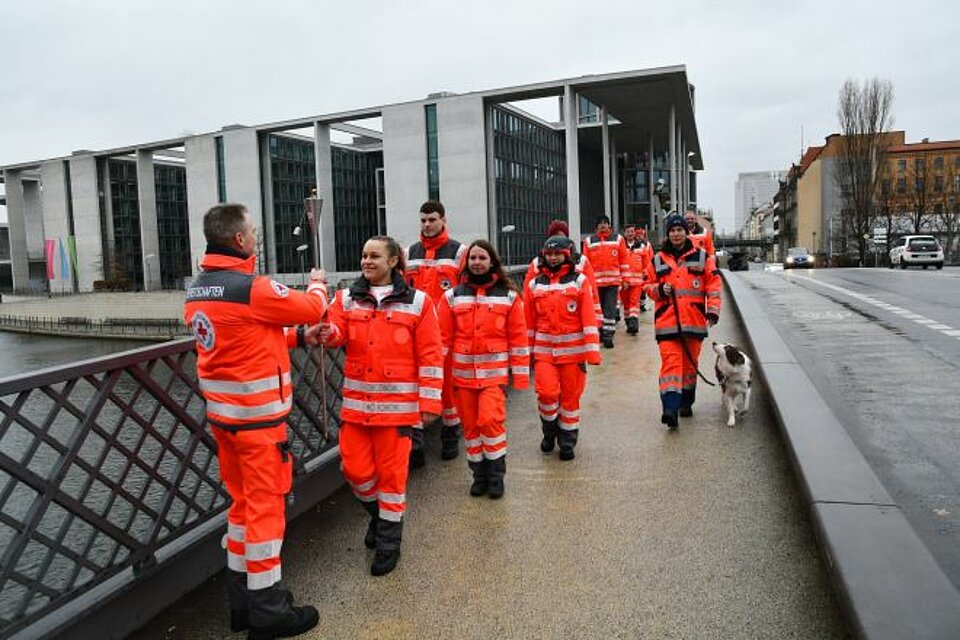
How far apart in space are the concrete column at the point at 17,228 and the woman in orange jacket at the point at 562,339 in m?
93.6

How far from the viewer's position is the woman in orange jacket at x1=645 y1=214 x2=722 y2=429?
6.50 meters

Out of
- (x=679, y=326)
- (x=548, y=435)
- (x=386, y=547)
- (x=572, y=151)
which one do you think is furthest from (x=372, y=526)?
(x=572, y=151)

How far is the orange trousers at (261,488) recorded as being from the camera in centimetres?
328

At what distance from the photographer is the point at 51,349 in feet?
230

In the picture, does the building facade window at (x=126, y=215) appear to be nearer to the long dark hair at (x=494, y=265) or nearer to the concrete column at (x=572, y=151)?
the concrete column at (x=572, y=151)

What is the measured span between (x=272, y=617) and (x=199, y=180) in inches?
2703

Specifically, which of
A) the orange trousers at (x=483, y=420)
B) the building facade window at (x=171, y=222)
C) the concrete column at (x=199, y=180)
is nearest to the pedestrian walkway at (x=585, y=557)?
the orange trousers at (x=483, y=420)

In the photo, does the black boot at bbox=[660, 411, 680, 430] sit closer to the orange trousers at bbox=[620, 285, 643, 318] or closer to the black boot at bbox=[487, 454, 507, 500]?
the black boot at bbox=[487, 454, 507, 500]

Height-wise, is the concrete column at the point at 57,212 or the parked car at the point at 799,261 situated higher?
the concrete column at the point at 57,212

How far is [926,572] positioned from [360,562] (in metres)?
2.75

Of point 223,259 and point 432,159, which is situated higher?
point 432,159

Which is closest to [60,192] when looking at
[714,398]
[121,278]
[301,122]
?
[121,278]

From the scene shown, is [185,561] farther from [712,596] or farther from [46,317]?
[46,317]

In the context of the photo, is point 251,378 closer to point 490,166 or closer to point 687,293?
point 687,293
